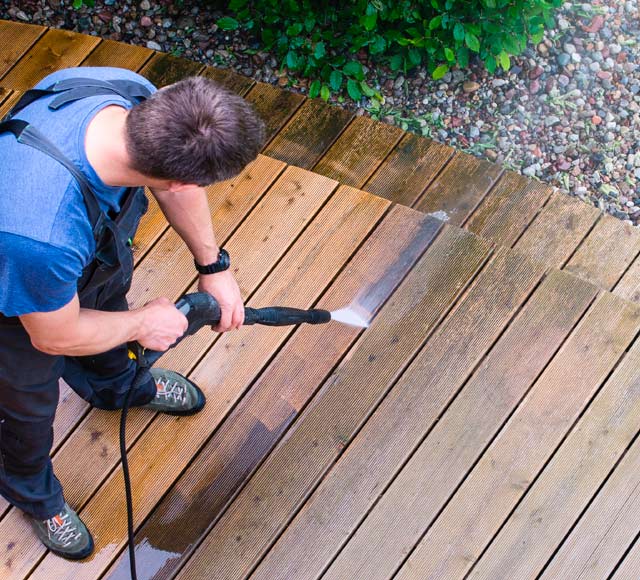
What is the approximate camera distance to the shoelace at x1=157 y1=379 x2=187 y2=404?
7.70ft

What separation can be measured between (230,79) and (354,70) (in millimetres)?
524

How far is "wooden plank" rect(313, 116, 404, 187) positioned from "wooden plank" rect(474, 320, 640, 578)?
1.14 m

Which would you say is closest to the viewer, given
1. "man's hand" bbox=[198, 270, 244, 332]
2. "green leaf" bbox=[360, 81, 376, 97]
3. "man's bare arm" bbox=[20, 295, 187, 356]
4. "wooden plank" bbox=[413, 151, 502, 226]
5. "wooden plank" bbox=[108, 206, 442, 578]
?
"man's bare arm" bbox=[20, 295, 187, 356]

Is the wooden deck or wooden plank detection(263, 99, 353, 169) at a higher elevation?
wooden plank detection(263, 99, 353, 169)

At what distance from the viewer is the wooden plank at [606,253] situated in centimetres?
270

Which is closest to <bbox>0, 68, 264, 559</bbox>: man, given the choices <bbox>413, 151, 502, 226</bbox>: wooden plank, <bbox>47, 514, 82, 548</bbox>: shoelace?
<bbox>47, 514, 82, 548</bbox>: shoelace

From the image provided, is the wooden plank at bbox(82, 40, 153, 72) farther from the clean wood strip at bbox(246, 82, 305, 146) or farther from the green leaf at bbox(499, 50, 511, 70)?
the green leaf at bbox(499, 50, 511, 70)

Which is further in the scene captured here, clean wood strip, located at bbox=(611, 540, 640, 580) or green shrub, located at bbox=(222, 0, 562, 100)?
green shrub, located at bbox=(222, 0, 562, 100)

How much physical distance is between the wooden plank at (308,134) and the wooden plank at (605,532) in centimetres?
153

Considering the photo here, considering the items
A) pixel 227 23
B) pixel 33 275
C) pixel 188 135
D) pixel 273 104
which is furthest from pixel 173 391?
pixel 227 23

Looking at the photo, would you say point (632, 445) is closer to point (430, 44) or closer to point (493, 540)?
point (493, 540)

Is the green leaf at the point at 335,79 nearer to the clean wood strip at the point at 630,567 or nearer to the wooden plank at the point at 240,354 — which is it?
the wooden plank at the point at 240,354

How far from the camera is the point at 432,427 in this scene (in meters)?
2.36

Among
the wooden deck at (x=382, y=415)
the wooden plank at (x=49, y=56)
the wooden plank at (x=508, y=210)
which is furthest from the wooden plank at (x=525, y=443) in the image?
the wooden plank at (x=49, y=56)
